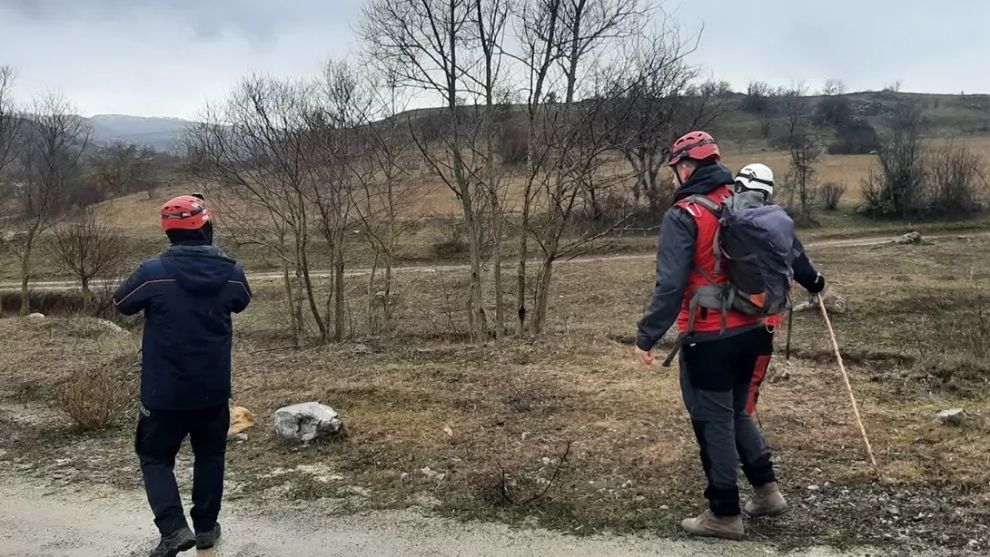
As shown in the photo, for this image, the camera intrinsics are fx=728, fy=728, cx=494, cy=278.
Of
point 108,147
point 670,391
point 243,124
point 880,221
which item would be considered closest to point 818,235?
point 880,221

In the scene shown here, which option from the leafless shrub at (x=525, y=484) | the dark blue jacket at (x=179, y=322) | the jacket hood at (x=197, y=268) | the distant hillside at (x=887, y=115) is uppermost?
the distant hillside at (x=887, y=115)

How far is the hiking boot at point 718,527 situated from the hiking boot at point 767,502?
207 millimetres

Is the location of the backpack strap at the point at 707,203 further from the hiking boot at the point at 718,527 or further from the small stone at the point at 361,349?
the small stone at the point at 361,349

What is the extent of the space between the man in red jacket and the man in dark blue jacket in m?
2.26

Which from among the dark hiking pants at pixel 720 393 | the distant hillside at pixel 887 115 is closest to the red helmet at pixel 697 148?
the dark hiking pants at pixel 720 393

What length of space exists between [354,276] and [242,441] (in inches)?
819

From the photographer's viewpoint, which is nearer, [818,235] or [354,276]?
[354,276]

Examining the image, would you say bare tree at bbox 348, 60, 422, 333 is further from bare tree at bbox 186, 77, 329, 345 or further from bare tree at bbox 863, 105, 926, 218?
bare tree at bbox 863, 105, 926, 218

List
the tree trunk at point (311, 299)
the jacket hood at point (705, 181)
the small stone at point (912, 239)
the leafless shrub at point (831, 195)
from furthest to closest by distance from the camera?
1. the leafless shrub at point (831, 195)
2. the small stone at point (912, 239)
3. the tree trunk at point (311, 299)
4. the jacket hood at point (705, 181)

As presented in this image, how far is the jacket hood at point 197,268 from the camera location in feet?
12.1

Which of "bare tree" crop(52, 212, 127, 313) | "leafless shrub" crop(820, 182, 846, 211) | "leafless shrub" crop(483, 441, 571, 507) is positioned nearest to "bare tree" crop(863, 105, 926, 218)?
"leafless shrub" crop(820, 182, 846, 211)

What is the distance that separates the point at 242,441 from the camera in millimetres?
6027

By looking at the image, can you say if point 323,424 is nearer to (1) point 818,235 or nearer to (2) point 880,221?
(1) point 818,235

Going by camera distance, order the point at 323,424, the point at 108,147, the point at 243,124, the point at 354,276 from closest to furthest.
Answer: the point at 323,424, the point at 243,124, the point at 354,276, the point at 108,147
